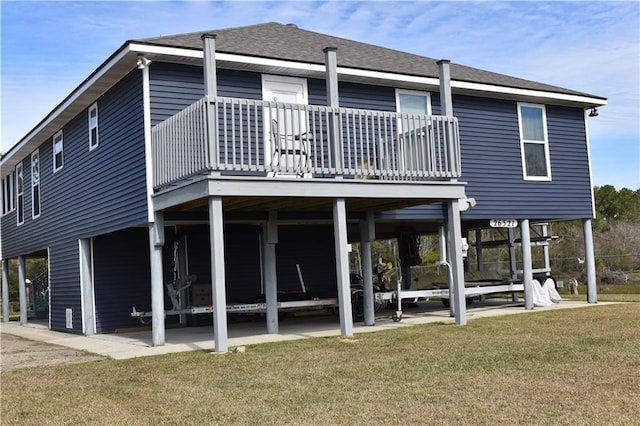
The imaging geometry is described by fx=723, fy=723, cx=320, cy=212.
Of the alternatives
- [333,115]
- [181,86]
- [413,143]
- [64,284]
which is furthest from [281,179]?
[64,284]

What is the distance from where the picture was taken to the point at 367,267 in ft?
45.3

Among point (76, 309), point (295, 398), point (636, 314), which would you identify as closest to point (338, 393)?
point (295, 398)

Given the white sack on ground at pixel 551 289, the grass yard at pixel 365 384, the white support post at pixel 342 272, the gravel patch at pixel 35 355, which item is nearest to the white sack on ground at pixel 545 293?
the white sack on ground at pixel 551 289

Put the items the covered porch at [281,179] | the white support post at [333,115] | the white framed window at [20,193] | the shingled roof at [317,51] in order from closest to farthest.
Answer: the covered porch at [281,179] < the white support post at [333,115] < the shingled roof at [317,51] < the white framed window at [20,193]

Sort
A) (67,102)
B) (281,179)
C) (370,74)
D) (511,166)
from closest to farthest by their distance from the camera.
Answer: (281,179)
(370,74)
(67,102)
(511,166)

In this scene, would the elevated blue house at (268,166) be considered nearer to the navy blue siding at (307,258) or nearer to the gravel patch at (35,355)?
the navy blue siding at (307,258)

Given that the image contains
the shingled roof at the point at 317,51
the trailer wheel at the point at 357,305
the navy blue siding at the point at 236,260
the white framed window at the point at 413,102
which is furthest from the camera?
the navy blue siding at the point at 236,260

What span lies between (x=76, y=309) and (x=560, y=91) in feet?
40.9

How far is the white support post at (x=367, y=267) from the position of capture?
545 inches

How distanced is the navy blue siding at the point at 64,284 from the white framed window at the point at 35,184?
6.01ft

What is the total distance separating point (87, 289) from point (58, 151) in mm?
4045

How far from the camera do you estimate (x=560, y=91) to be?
17.2 metres

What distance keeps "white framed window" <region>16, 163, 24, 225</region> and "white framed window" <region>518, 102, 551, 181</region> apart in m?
14.4

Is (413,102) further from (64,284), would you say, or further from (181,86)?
(64,284)
